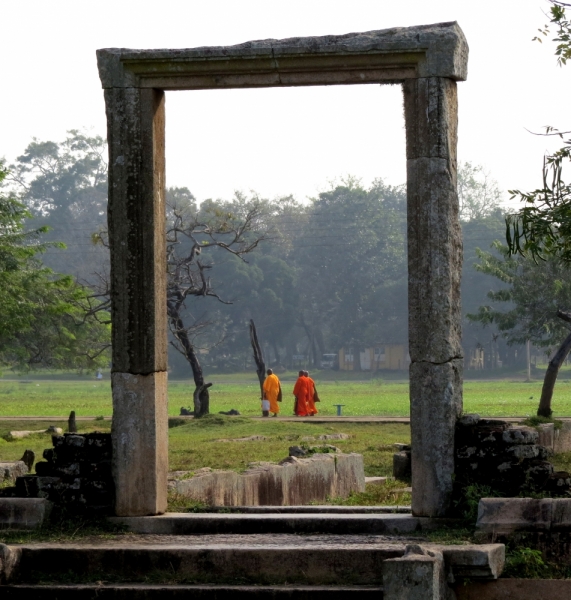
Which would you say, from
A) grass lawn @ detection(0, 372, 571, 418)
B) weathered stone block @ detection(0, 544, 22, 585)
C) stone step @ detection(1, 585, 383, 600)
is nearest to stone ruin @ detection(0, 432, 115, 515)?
weathered stone block @ detection(0, 544, 22, 585)

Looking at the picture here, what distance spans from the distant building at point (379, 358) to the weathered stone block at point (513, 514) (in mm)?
46585

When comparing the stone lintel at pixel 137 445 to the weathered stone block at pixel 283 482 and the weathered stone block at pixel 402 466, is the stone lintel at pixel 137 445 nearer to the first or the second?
the weathered stone block at pixel 283 482

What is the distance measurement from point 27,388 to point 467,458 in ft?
152

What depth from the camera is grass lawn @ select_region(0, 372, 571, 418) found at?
3041 cm

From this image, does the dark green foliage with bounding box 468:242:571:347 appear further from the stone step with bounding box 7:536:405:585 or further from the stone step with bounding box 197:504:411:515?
the stone step with bounding box 7:536:405:585

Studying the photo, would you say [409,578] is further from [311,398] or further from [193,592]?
[311,398]

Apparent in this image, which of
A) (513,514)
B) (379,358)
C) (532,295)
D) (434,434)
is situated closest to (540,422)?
(532,295)

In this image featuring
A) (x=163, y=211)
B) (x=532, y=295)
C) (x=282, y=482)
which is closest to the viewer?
(x=163, y=211)

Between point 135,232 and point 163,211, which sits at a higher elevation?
point 163,211

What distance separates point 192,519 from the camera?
26.0 ft

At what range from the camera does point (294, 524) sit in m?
7.79

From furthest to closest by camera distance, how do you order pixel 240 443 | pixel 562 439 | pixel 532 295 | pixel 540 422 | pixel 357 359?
pixel 357 359, pixel 532 295, pixel 540 422, pixel 240 443, pixel 562 439

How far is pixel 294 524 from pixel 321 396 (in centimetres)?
3269

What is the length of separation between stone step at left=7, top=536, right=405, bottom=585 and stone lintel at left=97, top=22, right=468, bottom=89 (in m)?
3.21
